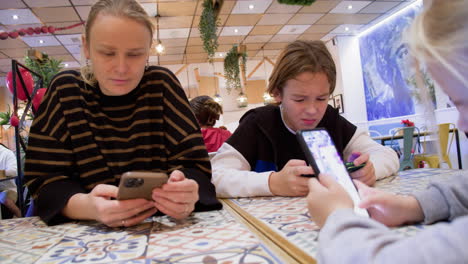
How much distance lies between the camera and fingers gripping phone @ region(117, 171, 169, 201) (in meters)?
0.75

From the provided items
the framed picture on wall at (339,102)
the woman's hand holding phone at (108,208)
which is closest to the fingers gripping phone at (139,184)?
the woman's hand holding phone at (108,208)

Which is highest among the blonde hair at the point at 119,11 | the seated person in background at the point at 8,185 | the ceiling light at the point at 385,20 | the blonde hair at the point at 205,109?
the ceiling light at the point at 385,20

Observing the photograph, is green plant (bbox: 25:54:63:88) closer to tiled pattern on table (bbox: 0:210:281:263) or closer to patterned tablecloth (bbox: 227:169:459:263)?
tiled pattern on table (bbox: 0:210:281:263)

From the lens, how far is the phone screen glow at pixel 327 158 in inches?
28.6

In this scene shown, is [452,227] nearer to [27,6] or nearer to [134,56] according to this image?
[134,56]

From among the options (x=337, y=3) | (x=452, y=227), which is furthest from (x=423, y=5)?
(x=337, y=3)

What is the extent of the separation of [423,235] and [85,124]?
1062 millimetres

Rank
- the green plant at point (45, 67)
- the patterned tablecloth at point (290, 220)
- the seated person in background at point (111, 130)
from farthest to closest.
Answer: the green plant at point (45, 67) → the seated person in background at point (111, 130) → the patterned tablecloth at point (290, 220)

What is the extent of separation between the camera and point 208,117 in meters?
3.65

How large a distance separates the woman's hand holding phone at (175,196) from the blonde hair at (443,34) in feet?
1.97

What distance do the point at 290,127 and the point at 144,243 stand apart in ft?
3.35

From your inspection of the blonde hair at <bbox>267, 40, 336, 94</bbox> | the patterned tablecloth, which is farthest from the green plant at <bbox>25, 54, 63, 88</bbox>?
the patterned tablecloth

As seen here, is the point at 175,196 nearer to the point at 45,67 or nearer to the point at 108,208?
the point at 108,208

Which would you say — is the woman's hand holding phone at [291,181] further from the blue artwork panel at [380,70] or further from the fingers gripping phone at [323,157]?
the blue artwork panel at [380,70]
